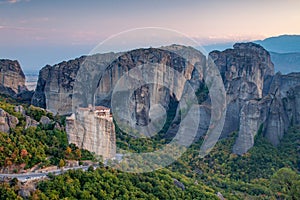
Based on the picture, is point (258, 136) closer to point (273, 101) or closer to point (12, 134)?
point (273, 101)

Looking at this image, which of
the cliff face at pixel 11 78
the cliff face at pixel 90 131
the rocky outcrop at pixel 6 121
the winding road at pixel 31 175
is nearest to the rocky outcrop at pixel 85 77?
the cliff face at pixel 11 78

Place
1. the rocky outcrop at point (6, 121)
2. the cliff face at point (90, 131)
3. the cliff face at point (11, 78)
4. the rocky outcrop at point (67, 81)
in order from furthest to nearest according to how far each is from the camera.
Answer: the cliff face at point (11, 78), the rocky outcrop at point (67, 81), the cliff face at point (90, 131), the rocky outcrop at point (6, 121)

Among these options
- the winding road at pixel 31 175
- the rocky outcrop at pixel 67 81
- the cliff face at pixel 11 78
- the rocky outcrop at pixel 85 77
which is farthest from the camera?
the cliff face at pixel 11 78

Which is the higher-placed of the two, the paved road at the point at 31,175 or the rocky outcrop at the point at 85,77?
the rocky outcrop at the point at 85,77

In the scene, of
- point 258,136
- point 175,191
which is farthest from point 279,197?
point 258,136

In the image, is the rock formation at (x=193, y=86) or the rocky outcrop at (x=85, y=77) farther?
the rocky outcrop at (x=85, y=77)

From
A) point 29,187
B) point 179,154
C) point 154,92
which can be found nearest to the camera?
point 29,187

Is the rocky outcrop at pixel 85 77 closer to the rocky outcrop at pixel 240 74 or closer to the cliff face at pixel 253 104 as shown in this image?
the rocky outcrop at pixel 240 74
